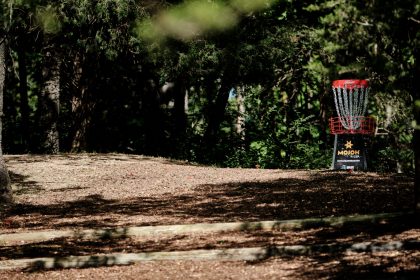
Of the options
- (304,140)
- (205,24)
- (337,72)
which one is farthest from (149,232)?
(304,140)

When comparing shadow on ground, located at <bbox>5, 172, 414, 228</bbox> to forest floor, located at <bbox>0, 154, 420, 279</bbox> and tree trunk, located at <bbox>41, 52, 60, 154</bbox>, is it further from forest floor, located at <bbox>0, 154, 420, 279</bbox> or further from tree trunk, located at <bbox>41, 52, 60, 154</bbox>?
tree trunk, located at <bbox>41, 52, 60, 154</bbox>

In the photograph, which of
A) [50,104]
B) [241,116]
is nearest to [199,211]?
[241,116]

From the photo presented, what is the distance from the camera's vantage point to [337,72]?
641cm

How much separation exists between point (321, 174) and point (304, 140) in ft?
19.8

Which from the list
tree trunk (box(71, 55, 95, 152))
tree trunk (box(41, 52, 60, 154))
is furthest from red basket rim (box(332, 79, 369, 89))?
tree trunk (box(71, 55, 95, 152))

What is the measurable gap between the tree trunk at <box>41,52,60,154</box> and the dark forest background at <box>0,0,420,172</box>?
0.10 ft

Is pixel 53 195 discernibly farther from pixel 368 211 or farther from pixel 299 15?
pixel 299 15

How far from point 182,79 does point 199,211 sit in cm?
859

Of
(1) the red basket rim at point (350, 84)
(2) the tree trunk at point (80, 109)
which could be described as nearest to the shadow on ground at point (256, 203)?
(1) the red basket rim at point (350, 84)

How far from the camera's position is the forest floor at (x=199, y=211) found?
24.1 feet

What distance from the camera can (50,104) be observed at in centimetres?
2053

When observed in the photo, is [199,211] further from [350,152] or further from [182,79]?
[182,79]

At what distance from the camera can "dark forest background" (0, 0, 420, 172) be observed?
1581 cm

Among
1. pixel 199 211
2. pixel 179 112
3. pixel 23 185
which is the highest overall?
pixel 179 112
